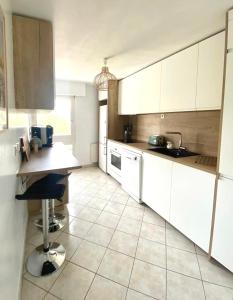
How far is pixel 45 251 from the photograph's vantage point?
1.72 meters

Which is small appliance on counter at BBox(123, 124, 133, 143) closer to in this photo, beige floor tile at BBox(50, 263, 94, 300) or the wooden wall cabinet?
the wooden wall cabinet

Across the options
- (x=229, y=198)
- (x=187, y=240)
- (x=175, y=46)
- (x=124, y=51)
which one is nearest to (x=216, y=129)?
(x=229, y=198)

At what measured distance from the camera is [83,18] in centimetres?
164

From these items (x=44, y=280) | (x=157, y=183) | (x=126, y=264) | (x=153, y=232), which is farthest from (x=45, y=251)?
(x=157, y=183)

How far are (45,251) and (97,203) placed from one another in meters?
1.28

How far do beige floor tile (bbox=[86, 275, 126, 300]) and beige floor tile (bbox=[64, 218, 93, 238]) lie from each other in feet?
2.17

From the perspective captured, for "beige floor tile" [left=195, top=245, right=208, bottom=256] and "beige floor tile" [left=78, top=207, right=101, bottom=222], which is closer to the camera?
"beige floor tile" [left=195, top=245, right=208, bottom=256]

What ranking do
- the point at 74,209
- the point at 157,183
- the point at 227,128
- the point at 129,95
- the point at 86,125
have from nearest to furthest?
the point at 227,128
the point at 157,183
the point at 74,209
the point at 129,95
the point at 86,125

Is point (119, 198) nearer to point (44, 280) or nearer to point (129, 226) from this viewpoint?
point (129, 226)

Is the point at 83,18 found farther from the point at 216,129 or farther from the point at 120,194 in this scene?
the point at 120,194

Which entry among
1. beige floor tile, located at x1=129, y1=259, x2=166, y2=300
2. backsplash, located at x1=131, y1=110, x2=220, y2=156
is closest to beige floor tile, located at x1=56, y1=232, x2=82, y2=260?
beige floor tile, located at x1=129, y1=259, x2=166, y2=300

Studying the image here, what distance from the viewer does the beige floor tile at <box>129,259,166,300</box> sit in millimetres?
1447

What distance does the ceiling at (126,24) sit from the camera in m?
1.45

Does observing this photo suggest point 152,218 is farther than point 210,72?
Yes
